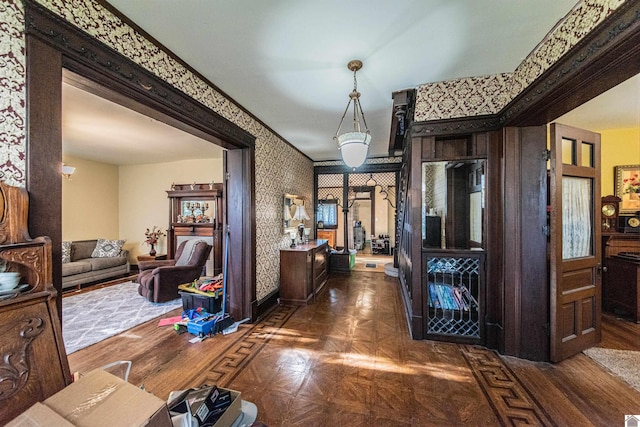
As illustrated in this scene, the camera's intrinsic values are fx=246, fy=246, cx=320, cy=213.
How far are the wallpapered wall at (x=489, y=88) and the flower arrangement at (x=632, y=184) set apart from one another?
9.81 ft

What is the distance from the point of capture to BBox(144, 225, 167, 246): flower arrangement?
19.4 feet

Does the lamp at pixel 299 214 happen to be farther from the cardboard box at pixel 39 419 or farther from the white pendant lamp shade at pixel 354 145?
the cardboard box at pixel 39 419

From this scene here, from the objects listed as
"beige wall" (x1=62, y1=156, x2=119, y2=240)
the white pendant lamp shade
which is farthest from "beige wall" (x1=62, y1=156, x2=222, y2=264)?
the white pendant lamp shade

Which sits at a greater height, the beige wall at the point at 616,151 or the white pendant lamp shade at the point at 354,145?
the beige wall at the point at 616,151

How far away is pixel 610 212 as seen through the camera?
3.55m

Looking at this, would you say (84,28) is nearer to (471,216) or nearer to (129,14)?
(129,14)

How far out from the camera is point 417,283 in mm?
2770

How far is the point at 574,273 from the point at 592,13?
2.16 metres

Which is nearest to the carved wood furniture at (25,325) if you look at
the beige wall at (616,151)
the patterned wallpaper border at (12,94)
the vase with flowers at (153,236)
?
the patterned wallpaper border at (12,94)

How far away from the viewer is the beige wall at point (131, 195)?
18.9 feet

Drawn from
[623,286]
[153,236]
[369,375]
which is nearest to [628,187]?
[623,286]

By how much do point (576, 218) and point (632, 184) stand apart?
2.38 meters

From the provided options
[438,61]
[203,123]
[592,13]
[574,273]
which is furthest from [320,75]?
[574,273]

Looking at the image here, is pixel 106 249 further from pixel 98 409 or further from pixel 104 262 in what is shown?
pixel 98 409
